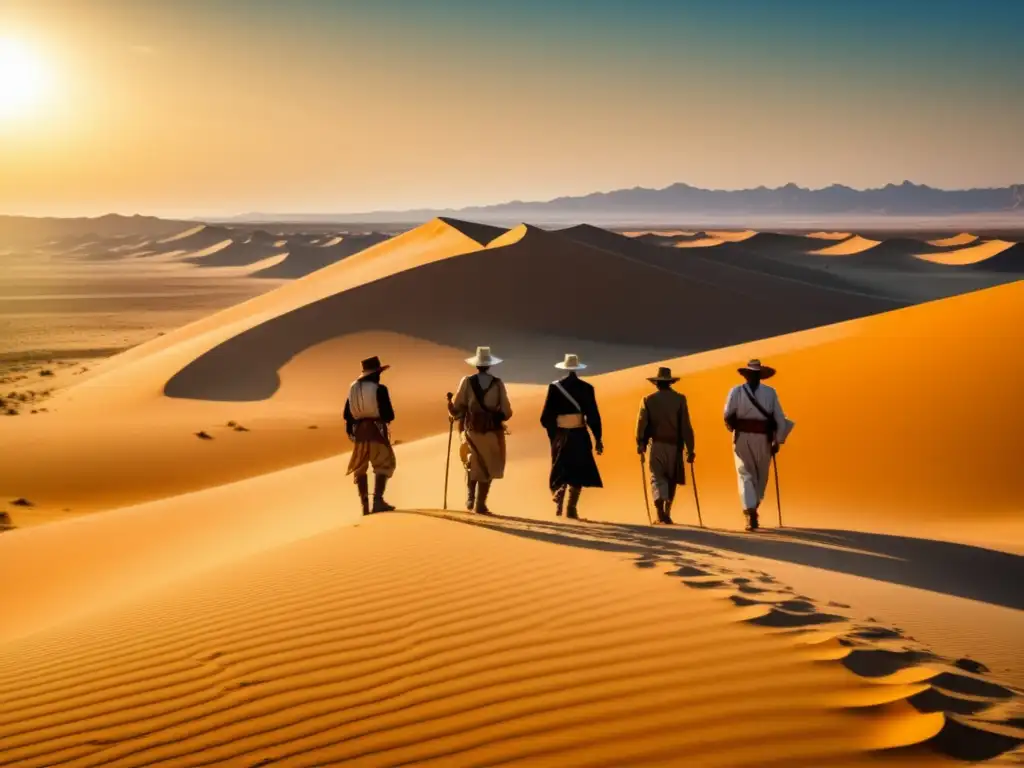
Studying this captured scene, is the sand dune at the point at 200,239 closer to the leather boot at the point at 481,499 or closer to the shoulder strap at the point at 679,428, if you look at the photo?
the leather boot at the point at 481,499

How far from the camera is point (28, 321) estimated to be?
5609 cm

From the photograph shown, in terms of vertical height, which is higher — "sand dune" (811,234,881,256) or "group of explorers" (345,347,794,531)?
"sand dune" (811,234,881,256)

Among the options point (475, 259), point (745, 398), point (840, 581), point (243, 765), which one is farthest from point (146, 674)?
point (475, 259)

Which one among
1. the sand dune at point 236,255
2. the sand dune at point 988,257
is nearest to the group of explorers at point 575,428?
the sand dune at point 988,257

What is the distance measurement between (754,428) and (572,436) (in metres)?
1.66

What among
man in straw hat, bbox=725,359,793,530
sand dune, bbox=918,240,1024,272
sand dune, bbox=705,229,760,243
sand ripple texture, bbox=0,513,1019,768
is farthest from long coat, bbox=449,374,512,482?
sand dune, bbox=705,229,760,243

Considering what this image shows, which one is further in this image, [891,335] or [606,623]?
[891,335]

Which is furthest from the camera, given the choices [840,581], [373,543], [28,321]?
[28,321]

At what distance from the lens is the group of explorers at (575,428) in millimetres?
8664

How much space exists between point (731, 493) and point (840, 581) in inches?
218

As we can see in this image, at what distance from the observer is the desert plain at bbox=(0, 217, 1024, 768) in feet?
12.0

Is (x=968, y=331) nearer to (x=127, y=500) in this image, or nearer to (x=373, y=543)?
(x=373, y=543)

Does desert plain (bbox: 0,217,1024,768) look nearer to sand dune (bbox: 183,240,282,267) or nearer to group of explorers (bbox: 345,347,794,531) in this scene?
group of explorers (bbox: 345,347,794,531)

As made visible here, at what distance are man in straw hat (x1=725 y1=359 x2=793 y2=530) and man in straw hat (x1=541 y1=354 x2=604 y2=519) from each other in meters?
1.29
